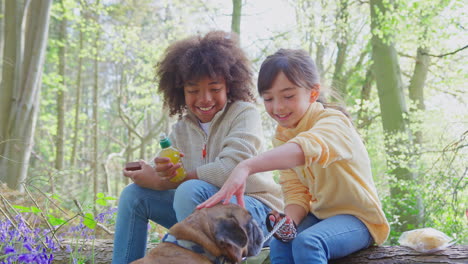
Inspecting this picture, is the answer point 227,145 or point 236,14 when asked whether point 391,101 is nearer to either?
point 236,14

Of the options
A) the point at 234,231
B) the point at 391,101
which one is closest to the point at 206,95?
the point at 234,231

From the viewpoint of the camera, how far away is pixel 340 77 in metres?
17.8

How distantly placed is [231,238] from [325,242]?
0.83m

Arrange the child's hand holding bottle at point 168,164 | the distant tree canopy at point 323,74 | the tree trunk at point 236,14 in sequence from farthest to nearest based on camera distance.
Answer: the tree trunk at point 236,14 < the distant tree canopy at point 323,74 < the child's hand holding bottle at point 168,164

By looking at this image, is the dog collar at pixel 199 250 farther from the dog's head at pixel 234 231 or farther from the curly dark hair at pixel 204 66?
the curly dark hair at pixel 204 66

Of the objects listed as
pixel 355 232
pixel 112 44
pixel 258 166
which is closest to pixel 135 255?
pixel 258 166

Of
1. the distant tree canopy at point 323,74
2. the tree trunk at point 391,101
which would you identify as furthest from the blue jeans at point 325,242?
the tree trunk at point 391,101

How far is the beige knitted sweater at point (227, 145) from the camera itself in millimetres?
3516

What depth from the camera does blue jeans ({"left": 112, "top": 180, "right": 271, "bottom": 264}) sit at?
3.47 meters

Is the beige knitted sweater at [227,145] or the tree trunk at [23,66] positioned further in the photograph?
the tree trunk at [23,66]

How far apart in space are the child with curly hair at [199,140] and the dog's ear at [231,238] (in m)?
0.71

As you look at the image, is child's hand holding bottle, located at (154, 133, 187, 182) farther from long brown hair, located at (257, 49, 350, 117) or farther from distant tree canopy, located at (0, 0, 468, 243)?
distant tree canopy, located at (0, 0, 468, 243)

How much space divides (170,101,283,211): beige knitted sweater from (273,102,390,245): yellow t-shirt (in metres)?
0.34

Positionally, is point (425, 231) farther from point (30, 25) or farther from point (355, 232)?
point (30, 25)
